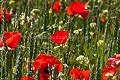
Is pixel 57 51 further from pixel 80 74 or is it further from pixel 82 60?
pixel 80 74

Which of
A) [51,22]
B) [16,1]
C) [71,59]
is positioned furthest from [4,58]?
[16,1]

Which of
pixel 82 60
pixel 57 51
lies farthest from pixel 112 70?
pixel 57 51

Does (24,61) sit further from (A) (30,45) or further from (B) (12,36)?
(A) (30,45)

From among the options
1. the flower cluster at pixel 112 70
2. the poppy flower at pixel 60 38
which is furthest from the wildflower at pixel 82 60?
the flower cluster at pixel 112 70

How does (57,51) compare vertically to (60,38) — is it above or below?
below

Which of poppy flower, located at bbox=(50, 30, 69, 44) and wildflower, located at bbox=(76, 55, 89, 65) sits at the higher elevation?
poppy flower, located at bbox=(50, 30, 69, 44)

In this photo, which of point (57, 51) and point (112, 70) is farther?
point (57, 51)

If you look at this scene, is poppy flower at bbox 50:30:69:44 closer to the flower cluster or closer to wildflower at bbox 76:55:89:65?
wildflower at bbox 76:55:89:65

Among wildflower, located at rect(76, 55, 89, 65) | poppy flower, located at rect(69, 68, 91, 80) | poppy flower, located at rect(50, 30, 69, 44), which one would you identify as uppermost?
poppy flower, located at rect(50, 30, 69, 44)

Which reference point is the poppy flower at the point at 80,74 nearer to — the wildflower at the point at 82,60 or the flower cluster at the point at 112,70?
the flower cluster at the point at 112,70

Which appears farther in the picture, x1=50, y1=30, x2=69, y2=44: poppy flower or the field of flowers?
x1=50, y1=30, x2=69, y2=44: poppy flower

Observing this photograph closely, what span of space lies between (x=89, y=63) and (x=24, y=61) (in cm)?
38

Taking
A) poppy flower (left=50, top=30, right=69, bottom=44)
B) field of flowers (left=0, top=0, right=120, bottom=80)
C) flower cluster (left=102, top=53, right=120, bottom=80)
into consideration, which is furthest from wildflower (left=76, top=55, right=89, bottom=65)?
flower cluster (left=102, top=53, right=120, bottom=80)

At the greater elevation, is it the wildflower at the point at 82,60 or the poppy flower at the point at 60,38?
the poppy flower at the point at 60,38
